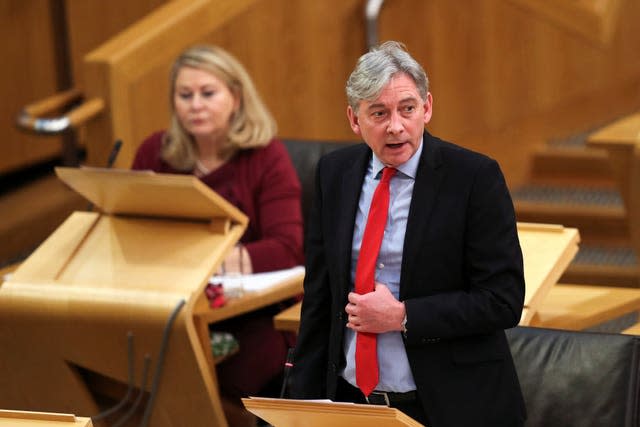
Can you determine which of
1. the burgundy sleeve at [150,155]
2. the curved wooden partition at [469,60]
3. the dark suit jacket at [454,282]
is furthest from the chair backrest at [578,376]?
the curved wooden partition at [469,60]

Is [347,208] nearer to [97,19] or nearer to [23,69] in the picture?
[23,69]

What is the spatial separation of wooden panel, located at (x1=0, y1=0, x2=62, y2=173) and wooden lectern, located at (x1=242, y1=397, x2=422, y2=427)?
540 cm

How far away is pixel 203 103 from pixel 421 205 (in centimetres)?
219

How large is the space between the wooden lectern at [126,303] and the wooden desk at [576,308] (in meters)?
0.21

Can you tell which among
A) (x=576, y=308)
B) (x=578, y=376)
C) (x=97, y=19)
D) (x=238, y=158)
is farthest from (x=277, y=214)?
(x=97, y=19)

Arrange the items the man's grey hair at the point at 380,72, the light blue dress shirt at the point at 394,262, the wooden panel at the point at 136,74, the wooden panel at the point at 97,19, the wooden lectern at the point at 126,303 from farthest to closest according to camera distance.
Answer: the wooden panel at the point at 97,19 < the wooden panel at the point at 136,74 < the wooden lectern at the point at 126,303 < the light blue dress shirt at the point at 394,262 < the man's grey hair at the point at 380,72

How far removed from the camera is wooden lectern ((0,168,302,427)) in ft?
12.9

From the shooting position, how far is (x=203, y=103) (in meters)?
4.78

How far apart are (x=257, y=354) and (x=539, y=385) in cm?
131

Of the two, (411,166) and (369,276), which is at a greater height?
(411,166)

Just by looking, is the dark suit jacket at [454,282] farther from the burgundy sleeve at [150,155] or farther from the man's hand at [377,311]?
the burgundy sleeve at [150,155]

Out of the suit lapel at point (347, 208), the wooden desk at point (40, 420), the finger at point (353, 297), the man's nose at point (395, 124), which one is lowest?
the wooden desk at point (40, 420)

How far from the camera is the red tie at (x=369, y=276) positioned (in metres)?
2.74

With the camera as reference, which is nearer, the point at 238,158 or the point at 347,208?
the point at 347,208
